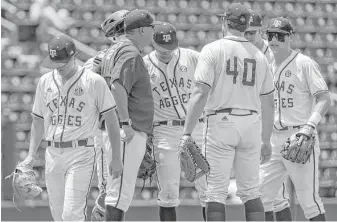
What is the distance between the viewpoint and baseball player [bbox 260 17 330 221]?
6.70m

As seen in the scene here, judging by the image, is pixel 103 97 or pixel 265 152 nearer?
pixel 103 97

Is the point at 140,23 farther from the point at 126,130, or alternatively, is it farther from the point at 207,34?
the point at 207,34

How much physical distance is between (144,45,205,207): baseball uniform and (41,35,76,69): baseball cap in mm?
1418

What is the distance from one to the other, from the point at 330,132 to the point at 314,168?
20.5ft

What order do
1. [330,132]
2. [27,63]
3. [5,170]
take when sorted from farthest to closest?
[330,132], [27,63], [5,170]

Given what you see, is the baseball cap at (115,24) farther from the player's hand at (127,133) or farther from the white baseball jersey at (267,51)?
the white baseball jersey at (267,51)

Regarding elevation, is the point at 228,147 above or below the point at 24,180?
above

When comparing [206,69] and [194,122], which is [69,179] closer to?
[194,122]

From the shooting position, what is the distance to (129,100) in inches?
254

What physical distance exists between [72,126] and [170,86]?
1.56 metres

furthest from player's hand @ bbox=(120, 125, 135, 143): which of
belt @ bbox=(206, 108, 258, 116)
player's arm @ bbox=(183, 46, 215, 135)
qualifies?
belt @ bbox=(206, 108, 258, 116)

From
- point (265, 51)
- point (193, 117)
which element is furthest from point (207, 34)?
point (193, 117)

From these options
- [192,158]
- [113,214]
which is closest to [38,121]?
[113,214]

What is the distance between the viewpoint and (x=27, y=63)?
11914 mm
